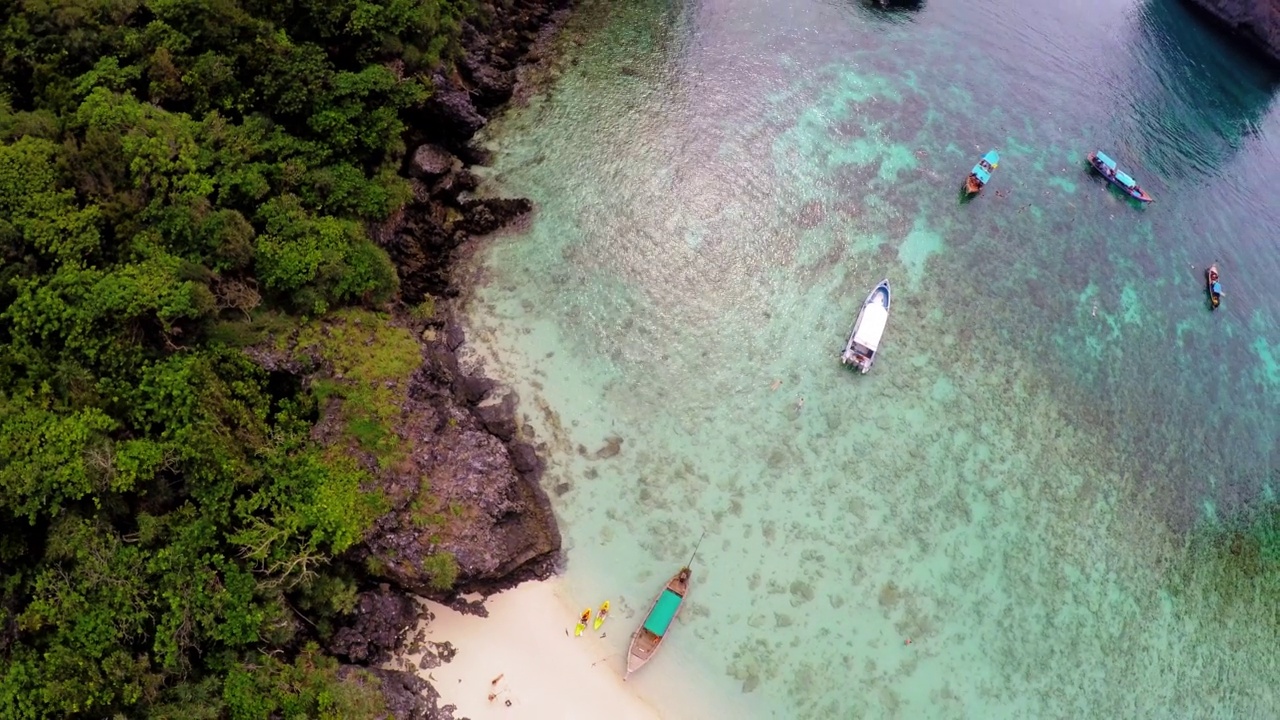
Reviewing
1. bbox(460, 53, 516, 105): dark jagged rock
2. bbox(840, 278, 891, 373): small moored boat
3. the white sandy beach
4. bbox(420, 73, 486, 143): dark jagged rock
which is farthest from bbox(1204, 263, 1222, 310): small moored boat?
bbox(420, 73, 486, 143): dark jagged rock

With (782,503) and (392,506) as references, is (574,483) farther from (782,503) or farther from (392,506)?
(782,503)

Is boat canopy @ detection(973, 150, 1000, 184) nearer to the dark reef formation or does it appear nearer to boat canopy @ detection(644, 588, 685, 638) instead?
boat canopy @ detection(644, 588, 685, 638)

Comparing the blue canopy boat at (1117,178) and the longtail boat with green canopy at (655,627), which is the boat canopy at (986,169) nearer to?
the blue canopy boat at (1117,178)

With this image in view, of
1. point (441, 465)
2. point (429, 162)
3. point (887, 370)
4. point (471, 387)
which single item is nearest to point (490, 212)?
point (429, 162)

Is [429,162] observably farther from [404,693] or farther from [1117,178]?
[1117,178]

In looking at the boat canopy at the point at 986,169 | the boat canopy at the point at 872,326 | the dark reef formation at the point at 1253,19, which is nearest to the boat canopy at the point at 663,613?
the boat canopy at the point at 872,326

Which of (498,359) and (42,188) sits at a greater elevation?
(42,188)

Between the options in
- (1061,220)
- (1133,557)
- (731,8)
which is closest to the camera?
(1133,557)

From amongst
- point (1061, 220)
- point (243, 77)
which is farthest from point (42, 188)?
point (1061, 220)
